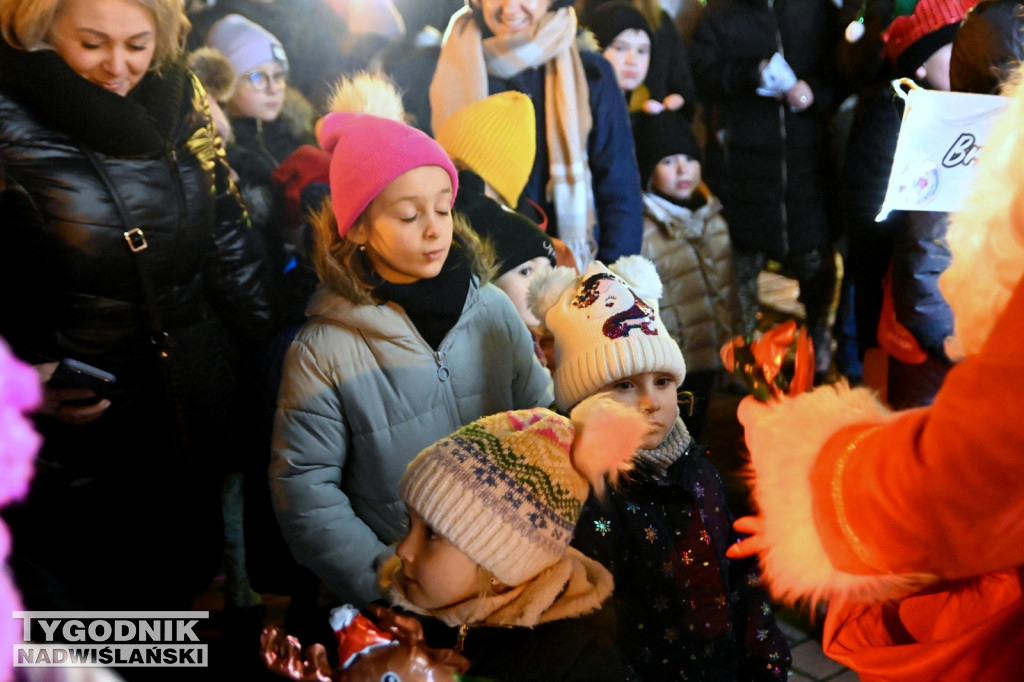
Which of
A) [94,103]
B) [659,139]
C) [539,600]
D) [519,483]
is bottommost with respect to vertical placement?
[539,600]

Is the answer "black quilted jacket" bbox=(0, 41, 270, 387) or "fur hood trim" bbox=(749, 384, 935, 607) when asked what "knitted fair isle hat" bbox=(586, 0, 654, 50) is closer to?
"black quilted jacket" bbox=(0, 41, 270, 387)

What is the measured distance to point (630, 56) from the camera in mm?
2004

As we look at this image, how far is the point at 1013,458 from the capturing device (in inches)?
28.3

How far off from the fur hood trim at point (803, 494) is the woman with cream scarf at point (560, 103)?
669 mm

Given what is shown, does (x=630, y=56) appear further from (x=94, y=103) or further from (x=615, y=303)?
(x=94, y=103)

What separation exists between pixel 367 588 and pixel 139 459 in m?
0.45

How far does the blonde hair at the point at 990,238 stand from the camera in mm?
863

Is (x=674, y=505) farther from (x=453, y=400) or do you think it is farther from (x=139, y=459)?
(x=139, y=459)

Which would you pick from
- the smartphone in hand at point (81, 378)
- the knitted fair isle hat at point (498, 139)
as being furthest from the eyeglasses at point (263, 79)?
the smartphone in hand at point (81, 378)

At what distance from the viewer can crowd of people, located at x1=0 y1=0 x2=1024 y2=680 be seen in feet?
3.84

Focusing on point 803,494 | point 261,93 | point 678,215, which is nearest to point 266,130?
point 261,93

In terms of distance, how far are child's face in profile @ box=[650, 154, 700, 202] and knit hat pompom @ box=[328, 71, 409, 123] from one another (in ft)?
2.16

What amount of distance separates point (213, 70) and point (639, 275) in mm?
862

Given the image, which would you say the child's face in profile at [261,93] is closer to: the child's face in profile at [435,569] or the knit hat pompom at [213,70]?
the knit hat pompom at [213,70]
